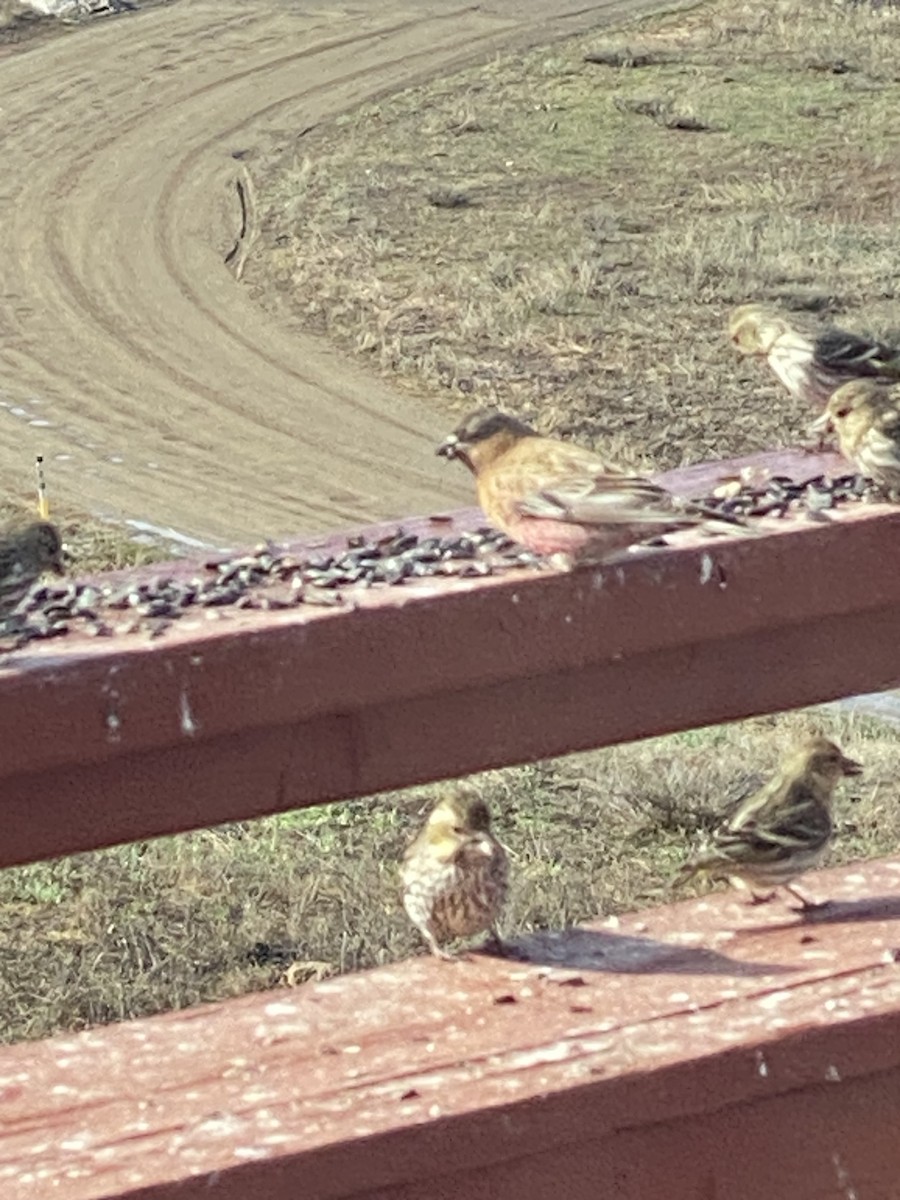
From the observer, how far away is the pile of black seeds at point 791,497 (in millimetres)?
4117

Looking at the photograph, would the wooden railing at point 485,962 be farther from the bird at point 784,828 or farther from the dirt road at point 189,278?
the dirt road at point 189,278

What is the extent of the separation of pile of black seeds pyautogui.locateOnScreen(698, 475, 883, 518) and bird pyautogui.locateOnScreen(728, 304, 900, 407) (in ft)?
16.1

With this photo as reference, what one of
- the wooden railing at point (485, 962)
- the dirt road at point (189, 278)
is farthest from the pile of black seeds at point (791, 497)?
the dirt road at point (189, 278)

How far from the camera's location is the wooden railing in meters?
2.96

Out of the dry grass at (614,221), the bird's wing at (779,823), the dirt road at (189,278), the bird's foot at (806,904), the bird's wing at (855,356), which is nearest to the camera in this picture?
the bird's foot at (806,904)

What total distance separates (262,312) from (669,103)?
7623mm

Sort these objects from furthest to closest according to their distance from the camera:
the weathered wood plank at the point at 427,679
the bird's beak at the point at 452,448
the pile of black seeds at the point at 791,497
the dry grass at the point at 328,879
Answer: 1. the dry grass at the point at 328,879
2. the bird's beak at the point at 452,448
3. the pile of black seeds at the point at 791,497
4. the weathered wood plank at the point at 427,679

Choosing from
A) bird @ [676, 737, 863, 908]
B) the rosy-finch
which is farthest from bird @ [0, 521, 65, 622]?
bird @ [676, 737, 863, 908]

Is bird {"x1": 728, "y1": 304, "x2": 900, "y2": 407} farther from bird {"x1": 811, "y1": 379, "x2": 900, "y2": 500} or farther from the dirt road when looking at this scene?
the dirt road

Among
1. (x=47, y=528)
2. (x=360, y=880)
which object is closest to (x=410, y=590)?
(x=47, y=528)

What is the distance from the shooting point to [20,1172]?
2955 millimetres

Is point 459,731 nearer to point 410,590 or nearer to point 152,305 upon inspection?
point 410,590

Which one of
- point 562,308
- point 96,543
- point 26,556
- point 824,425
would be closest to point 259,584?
point 26,556

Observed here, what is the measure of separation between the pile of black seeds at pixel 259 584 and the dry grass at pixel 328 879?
345 centimetres
